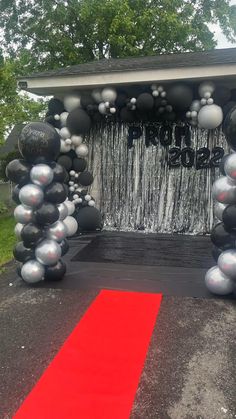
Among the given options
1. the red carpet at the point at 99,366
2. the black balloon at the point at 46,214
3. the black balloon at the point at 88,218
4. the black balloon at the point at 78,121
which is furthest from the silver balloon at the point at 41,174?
the black balloon at the point at 88,218

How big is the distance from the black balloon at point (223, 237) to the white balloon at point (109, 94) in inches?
145

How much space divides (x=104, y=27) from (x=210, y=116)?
1128 cm

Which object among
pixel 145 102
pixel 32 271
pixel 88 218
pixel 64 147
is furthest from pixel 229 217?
pixel 64 147

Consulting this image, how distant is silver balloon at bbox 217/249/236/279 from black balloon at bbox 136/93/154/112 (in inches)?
140

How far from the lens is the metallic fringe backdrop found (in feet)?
24.2

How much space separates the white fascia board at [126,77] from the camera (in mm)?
6084

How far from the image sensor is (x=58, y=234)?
480cm

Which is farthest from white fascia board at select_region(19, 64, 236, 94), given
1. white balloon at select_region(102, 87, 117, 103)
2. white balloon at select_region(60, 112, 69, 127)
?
white balloon at select_region(60, 112, 69, 127)

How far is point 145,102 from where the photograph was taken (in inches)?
261

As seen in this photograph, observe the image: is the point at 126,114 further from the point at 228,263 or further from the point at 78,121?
the point at 228,263

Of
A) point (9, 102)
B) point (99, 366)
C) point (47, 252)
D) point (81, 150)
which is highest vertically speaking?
point (9, 102)

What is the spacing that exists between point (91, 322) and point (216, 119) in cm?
449

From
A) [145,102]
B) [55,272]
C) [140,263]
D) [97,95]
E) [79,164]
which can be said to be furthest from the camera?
[79,164]

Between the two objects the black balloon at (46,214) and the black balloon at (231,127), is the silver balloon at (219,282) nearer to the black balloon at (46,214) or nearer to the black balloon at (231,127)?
the black balloon at (231,127)
